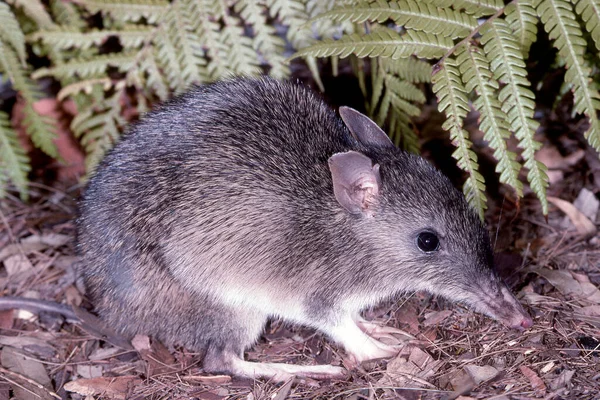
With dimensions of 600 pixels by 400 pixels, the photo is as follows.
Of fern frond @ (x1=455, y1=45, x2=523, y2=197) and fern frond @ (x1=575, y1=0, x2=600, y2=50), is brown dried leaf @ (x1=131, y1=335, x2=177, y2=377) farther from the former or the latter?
fern frond @ (x1=575, y1=0, x2=600, y2=50)

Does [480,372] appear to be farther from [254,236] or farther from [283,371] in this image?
[254,236]

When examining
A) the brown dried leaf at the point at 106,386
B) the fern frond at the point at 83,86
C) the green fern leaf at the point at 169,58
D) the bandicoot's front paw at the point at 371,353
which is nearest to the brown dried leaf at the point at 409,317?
A: the bandicoot's front paw at the point at 371,353

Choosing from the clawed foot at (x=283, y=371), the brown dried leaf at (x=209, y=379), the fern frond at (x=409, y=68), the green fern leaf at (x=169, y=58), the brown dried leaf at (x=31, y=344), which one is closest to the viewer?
the clawed foot at (x=283, y=371)

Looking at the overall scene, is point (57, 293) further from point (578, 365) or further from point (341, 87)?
point (578, 365)

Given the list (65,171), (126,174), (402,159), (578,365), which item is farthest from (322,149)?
(65,171)

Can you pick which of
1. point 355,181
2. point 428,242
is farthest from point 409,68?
point 428,242

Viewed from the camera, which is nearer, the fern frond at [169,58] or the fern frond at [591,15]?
the fern frond at [591,15]

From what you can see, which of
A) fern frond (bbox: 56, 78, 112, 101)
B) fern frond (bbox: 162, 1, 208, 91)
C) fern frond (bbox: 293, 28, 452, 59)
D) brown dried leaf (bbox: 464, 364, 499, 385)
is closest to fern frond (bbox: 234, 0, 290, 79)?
fern frond (bbox: 162, 1, 208, 91)

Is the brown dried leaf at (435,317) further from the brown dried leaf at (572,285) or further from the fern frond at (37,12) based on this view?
the fern frond at (37,12)
